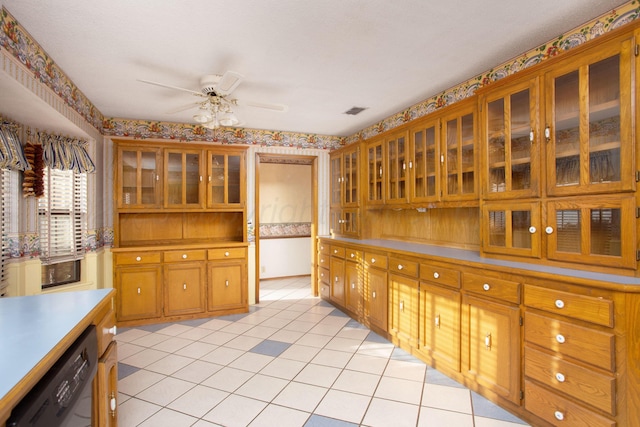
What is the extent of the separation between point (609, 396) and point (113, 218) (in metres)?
4.50

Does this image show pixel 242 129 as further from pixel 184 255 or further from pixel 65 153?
pixel 65 153

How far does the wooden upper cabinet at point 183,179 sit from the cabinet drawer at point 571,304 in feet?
11.6

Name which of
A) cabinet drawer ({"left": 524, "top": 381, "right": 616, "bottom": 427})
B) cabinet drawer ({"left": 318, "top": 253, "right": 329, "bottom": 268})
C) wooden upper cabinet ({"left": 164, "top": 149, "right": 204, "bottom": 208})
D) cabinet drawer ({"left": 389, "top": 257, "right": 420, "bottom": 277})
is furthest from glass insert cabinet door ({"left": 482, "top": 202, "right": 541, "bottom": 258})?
wooden upper cabinet ({"left": 164, "top": 149, "right": 204, "bottom": 208})

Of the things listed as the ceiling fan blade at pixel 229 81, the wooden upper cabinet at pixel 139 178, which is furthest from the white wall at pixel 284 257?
the ceiling fan blade at pixel 229 81

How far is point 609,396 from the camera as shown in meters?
1.53

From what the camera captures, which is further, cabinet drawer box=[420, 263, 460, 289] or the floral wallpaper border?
cabinet drawer box=[420, 263, 460, 289]

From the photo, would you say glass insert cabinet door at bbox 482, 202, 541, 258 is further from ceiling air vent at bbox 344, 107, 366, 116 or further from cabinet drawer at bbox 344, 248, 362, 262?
ceiling air vent at bbox 344, 107, 366, 116

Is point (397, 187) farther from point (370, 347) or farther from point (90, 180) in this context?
point (90, 180)

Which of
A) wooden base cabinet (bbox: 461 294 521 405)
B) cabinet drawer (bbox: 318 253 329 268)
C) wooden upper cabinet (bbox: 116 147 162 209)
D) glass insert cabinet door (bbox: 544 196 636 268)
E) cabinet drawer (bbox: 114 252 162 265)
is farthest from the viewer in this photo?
cabinet drawer (bbox: 318 253 329 268)

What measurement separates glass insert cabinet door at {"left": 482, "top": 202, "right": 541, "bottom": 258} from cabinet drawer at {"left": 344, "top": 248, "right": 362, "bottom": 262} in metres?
1.51

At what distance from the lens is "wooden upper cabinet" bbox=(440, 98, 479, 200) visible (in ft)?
8.54

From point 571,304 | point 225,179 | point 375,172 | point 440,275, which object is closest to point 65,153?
point 225,179

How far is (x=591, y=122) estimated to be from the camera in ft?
5.80

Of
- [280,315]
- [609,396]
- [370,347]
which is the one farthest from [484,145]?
[280,315]
